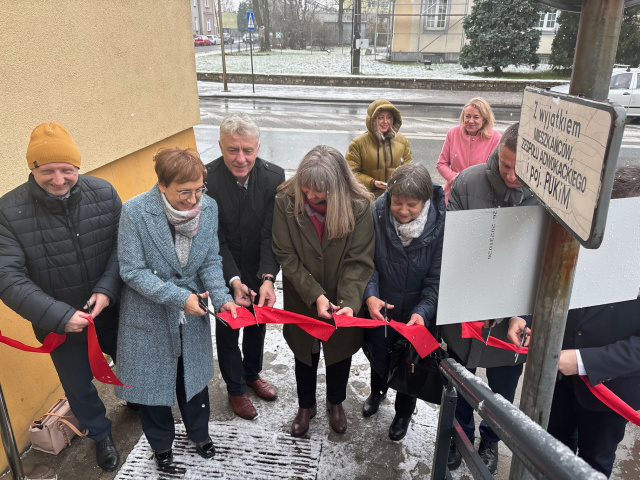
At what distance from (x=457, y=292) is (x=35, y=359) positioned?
117 inches

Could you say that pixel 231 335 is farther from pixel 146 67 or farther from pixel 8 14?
pixel 146 67

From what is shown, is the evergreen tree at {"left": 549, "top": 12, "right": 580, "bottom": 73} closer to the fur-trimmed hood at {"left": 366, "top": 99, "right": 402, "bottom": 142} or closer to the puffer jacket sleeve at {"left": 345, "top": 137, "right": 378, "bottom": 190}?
the fur-trimmed hood at {"left": 366, "top": 99, "right": 402, "bottom": 142}

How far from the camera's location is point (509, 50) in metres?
22.7

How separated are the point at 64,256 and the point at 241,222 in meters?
1.06

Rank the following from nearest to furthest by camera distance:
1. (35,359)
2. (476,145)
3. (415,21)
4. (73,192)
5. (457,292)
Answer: (457,292) → (73,192) → (35,359) → (476,145) → (415,21)

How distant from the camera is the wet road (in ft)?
35.0

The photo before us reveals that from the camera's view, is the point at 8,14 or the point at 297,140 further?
the point at 297,140

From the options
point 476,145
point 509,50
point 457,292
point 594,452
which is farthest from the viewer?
point 509,50

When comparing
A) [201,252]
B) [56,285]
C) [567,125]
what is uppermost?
[567,125]

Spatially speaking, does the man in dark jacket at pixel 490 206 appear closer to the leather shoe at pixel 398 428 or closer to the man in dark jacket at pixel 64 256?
the leather shoe at pixel 398 428

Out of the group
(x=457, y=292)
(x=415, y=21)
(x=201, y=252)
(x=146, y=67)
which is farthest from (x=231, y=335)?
(x=415, y=21)

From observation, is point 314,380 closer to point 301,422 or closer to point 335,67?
point 301,422

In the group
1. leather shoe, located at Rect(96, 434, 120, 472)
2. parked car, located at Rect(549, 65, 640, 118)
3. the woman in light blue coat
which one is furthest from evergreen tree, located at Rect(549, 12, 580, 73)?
leather shoe, located at Rect(96, 434, 120, 472)

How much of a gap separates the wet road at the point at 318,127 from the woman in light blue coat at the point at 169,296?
6753 millimetres
